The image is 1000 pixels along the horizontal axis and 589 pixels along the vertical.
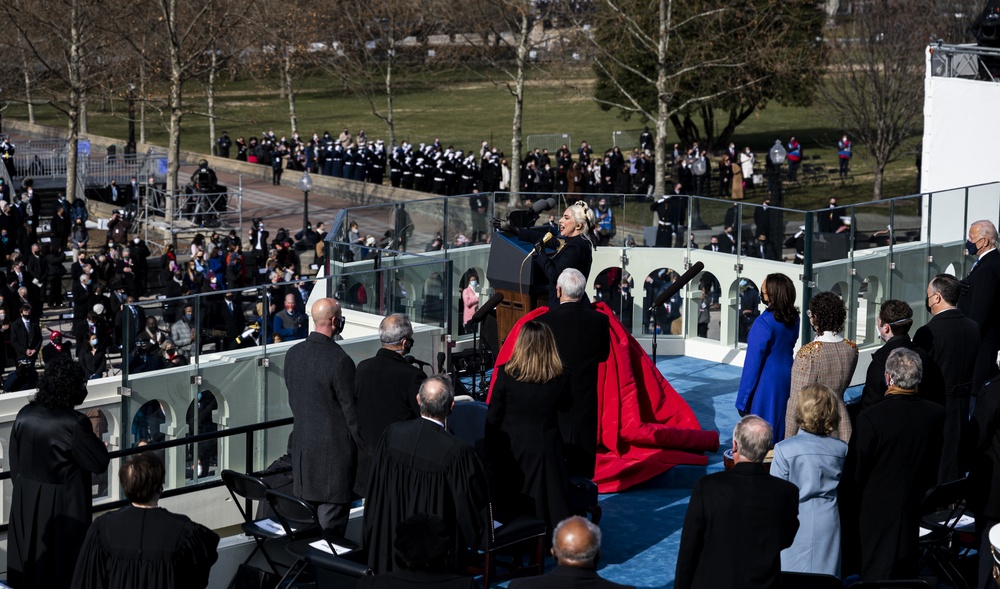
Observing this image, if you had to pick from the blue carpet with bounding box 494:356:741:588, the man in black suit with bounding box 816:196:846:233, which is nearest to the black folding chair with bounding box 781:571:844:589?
the blue carpet with bounding box 494:356:741:588

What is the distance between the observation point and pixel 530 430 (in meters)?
7.65

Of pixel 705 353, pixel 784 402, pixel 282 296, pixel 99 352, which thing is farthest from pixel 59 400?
pixel 99 352

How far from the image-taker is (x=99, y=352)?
1855cm

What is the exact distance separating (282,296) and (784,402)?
448cm

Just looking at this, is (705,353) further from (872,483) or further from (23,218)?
(23,218)

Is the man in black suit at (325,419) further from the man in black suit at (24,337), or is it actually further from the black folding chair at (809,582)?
the man in black suit at (24,337)

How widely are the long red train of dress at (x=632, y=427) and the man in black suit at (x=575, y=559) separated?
4750mm

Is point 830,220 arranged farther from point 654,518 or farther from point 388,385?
point 388,385

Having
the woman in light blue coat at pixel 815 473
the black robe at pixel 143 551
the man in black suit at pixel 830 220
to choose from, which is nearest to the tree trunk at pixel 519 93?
the man in black suit at pixel 830 220

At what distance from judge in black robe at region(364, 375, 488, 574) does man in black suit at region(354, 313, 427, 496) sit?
1.61ft

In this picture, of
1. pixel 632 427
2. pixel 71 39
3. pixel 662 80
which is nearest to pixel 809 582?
pixel 632 427

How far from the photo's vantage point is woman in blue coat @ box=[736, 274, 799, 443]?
9023 mm

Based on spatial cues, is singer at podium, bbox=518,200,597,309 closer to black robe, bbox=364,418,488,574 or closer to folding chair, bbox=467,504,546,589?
folding chair, bbox=467,504,546,589

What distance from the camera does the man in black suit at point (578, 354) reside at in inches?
340
